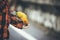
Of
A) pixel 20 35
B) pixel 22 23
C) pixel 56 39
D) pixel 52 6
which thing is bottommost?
pixel 56 39

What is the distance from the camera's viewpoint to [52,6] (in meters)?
3.02

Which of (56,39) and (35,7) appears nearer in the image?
(56,39)

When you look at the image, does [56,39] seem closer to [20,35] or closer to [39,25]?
[39,25]

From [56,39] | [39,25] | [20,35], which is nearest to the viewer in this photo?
[20,35]

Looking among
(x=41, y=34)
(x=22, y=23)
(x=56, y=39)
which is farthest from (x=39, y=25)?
(x=22, y=23)

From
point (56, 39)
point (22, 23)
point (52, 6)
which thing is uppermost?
point (52, 6)

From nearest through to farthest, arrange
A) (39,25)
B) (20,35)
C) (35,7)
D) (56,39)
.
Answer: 1. (20,35)
2. (56,39)
3. (39,25)
4. (35,7)

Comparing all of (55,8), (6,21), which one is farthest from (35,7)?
(6,21)

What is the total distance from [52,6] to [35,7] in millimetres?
707

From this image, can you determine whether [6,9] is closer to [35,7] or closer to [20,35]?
[20,35]

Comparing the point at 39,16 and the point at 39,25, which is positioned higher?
the point at 39,16

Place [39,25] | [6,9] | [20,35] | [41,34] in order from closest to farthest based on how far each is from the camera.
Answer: [6,9] → [20,35] → [41,34] → [39,25]

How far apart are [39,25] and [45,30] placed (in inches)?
13.7

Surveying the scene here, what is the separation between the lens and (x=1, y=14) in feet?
2.93
